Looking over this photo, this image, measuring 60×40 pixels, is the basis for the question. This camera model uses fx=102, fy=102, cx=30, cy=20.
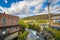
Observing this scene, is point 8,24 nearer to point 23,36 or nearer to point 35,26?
point 23,36

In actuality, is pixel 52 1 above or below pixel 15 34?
A: above

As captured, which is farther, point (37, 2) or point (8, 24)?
point (37, 2)

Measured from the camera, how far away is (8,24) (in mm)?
3283

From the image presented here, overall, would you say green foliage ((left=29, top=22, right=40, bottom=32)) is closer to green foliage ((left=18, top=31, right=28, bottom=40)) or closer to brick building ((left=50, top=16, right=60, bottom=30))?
green foliage ((left=18, top=31, right=28, bottom=40))

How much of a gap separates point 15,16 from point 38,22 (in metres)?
0.79

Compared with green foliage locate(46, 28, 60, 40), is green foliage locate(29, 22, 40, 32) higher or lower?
higher

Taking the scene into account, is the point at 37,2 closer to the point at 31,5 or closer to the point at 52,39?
the point at 31,5

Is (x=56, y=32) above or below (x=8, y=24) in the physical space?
below

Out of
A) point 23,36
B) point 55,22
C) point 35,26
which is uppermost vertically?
point 55,22

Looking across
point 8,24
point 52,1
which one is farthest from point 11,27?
point 52,1

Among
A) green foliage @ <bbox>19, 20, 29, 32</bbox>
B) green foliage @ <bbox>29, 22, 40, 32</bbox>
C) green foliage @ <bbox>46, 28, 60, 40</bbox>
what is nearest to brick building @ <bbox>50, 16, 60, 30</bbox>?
green foliage @ <bbox>46, 28, 60, 40</bbox>

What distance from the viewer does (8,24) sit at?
328cm

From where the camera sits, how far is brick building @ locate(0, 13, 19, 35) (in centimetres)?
315

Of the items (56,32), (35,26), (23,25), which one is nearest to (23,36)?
(23,25)
